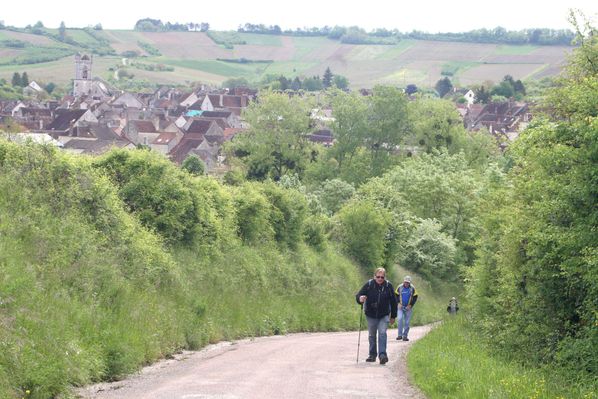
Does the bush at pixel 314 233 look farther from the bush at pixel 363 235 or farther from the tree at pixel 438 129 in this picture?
the tree at pixel 438 129

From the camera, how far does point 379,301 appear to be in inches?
771

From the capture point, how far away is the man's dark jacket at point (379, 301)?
771 inches

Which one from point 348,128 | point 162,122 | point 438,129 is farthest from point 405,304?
point 162,122

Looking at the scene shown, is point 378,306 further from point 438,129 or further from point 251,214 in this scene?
point 438,129

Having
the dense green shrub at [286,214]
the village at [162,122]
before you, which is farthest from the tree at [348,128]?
the dense green shrub at [286,214]

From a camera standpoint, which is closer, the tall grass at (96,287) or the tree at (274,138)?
the tall grass at (96,287)

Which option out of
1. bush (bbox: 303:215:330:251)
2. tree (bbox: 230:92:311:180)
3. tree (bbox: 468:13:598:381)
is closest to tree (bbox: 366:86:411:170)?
tree (bbox: 230:92:311:180)

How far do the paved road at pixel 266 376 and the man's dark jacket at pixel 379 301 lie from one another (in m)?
0.96

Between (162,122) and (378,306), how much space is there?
452 feet

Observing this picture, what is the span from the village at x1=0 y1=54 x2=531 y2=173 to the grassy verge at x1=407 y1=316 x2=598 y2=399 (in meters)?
76.6

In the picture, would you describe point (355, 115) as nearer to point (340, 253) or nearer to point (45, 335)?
point (340, 253)

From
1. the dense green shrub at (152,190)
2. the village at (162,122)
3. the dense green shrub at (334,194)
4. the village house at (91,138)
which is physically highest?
the dense green shrub at (152,190)

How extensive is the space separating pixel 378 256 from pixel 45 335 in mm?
30461

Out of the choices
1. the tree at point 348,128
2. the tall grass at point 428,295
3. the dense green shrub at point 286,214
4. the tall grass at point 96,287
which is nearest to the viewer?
the tall grass at point 96,287
